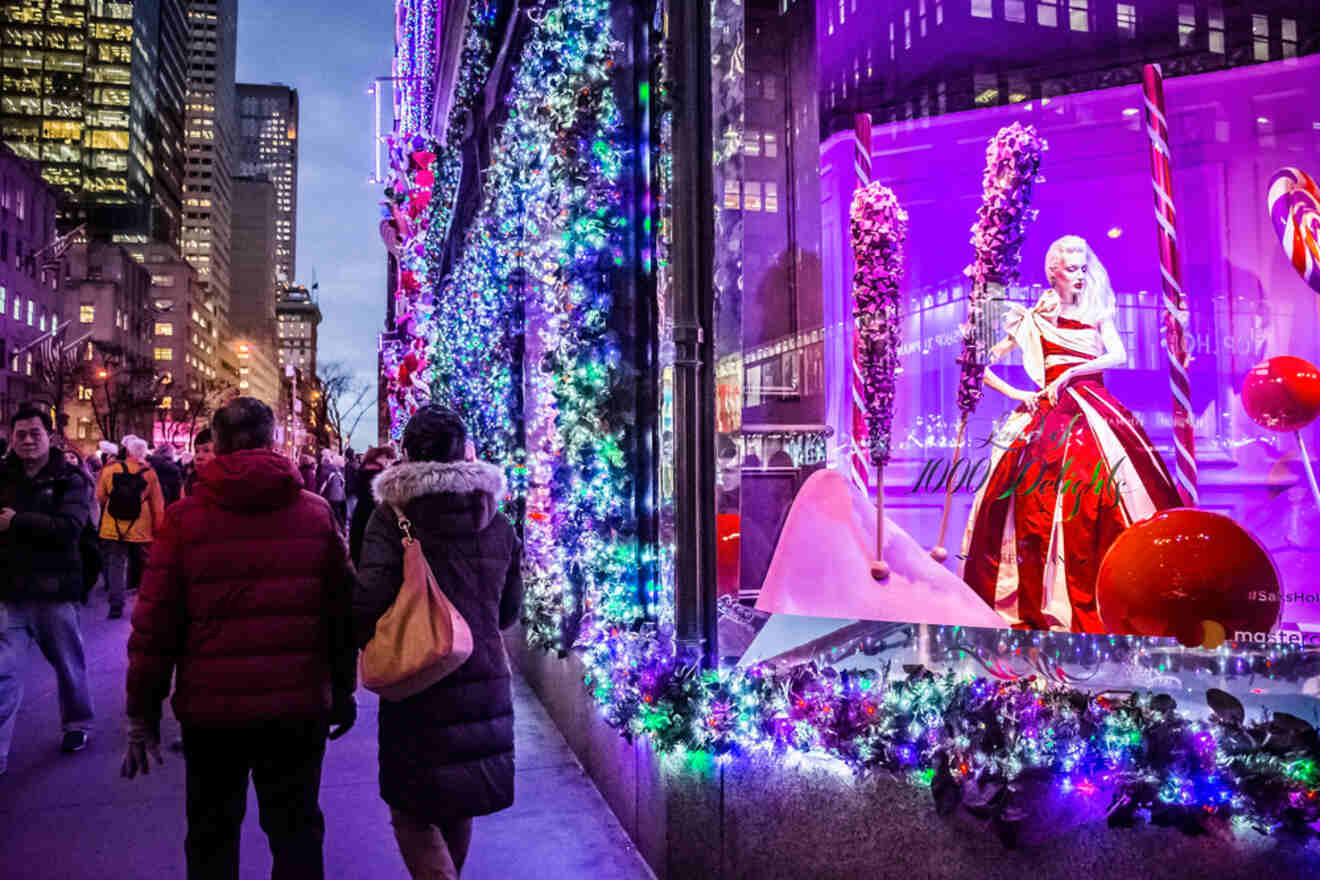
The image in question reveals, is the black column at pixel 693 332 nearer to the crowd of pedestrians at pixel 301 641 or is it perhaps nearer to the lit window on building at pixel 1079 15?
the crowd of pedestrians at pixel 301 641

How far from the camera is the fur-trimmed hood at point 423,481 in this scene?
305 cm

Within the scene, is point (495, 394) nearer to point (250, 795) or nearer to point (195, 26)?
point (250, 795)

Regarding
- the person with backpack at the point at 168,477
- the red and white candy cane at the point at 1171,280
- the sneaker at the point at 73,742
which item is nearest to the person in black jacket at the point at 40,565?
the sneaker at the point at 73,742

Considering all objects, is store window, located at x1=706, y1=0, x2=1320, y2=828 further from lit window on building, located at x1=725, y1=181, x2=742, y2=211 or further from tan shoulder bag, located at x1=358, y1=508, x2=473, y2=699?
tan shoulder bag, located at x1=358, y1=508, x2=473, y2=699

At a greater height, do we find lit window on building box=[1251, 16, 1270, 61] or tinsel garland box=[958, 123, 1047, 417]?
lit window on building box=[1251, 16, 1270, 61]

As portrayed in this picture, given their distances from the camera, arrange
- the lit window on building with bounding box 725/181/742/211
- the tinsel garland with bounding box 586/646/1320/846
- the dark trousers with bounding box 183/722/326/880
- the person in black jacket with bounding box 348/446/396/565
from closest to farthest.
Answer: the tinsel garland with bounding box 586/646/1320/846
the dark trousers with bounding box 183/722/326/880
the lit window on building with bounding box 725/181/742/211
the person in black jacket with bounding box 348/446/396/565

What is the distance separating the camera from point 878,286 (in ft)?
17.4

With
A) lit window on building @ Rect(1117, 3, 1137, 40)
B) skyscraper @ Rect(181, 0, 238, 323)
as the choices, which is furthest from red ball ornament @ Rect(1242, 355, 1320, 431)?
skyscraper @ Rect(181, 0, 238, 323)

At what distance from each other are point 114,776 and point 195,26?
20219 centimetres

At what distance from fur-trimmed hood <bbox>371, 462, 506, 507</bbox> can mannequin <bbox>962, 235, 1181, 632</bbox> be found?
3.48 metres

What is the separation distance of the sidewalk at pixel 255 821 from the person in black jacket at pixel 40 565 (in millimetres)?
397

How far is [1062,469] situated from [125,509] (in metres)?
9.32

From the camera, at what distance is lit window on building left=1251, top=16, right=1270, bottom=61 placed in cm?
561

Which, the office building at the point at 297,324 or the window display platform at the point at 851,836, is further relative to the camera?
the office building at the point at 297,324
